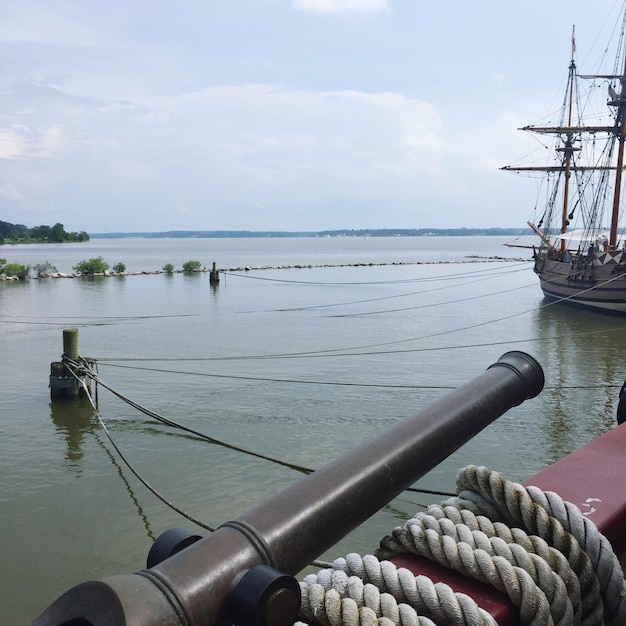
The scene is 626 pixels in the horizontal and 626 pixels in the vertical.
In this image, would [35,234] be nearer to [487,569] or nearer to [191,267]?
[191,267]

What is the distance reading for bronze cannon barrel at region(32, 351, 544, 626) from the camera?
1560 mm

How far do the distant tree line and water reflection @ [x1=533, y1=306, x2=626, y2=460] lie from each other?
547 ft

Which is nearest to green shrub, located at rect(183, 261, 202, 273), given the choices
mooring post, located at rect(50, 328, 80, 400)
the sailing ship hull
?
the sailing ship hull

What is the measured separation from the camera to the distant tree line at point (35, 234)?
176 m

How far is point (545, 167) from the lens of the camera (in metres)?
51.8

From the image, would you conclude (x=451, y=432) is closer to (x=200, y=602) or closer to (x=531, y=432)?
(x=200, y=602)

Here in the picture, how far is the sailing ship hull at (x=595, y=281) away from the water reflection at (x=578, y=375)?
994mm

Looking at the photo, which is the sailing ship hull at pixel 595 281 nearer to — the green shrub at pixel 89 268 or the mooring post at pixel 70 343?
the mooring post at pixel 70 343

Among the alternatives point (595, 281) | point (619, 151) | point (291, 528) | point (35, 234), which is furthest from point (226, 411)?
point (35, 234)

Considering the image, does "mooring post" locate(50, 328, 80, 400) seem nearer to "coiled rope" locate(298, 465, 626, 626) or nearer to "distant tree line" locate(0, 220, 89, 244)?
"coiled rope" locate(298, 465, 626, 626)

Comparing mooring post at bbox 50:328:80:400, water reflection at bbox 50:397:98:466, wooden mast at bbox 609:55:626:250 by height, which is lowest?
water reflection at bbox 50:397:98:466

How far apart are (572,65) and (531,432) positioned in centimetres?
4817

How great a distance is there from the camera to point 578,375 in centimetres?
1692

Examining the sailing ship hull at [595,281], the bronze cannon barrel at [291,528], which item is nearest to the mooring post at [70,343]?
the bronze cannon barrel at [291,528]
